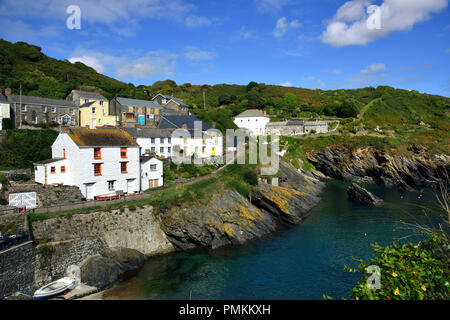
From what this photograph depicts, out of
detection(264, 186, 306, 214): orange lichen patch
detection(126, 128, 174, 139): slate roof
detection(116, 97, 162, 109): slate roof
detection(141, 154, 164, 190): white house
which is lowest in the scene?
detection(264, 186, 306, 214): orange lichen patch

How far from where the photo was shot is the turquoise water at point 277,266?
70.2 ft

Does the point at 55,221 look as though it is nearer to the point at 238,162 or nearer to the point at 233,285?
the point at 233,285

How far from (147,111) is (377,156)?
54.2 metres

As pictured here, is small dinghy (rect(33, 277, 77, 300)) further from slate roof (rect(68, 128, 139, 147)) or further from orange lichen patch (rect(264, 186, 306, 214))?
orange lichen patch (rect(264, 186, 306, 214))

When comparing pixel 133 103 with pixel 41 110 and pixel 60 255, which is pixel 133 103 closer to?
pixel 41 110

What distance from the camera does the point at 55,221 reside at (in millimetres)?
24562

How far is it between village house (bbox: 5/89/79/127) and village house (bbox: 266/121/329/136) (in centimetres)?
5172

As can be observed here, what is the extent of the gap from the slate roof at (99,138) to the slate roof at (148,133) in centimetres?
728

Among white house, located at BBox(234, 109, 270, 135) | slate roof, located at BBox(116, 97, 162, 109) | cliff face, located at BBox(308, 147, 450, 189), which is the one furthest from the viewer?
white house, located at BBox(234, 109, 270, 135)

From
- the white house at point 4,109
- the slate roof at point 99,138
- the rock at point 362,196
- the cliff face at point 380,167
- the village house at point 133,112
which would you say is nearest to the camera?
the slate roof at point 99,138

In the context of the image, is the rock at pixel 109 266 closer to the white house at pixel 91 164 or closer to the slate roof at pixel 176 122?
the white house at pixel 91 164

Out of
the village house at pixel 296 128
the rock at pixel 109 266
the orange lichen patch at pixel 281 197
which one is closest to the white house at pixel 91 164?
the rock at pixel 109 266

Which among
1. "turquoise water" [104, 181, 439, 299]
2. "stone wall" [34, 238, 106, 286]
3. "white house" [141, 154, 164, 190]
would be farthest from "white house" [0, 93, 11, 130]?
"turquoise water" [104, 181, 439, 299]

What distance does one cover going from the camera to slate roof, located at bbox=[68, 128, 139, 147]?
100ft
